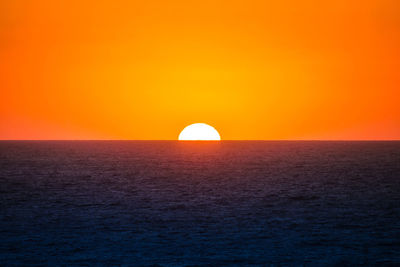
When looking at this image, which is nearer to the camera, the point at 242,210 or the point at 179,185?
the point at 242,210

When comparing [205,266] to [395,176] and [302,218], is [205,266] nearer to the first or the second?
[302,218]

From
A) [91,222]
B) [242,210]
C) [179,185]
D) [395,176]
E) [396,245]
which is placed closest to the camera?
[396,245]

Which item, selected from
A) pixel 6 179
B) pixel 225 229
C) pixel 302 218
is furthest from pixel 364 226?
pixel 6 179

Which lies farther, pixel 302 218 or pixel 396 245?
pixel 302 218

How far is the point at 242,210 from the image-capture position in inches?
2094

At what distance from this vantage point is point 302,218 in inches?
1901

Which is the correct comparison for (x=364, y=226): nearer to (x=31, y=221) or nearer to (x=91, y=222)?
(x=91, y=222)

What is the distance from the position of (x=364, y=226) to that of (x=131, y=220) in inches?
811

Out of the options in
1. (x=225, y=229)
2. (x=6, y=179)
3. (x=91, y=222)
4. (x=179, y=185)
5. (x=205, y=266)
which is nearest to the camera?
(x=205, y=266)

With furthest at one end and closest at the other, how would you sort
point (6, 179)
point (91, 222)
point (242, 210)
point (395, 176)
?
point (395, 176), point (6, 179), point (242, 210), point (91, 222)

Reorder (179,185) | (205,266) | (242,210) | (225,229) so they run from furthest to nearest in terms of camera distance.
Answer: (179,185) < (242,210) < (225,229) < (205,266)

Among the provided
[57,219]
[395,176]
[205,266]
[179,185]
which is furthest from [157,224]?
[395,176]

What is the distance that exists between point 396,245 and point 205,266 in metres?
14.8

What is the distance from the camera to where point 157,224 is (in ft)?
147
